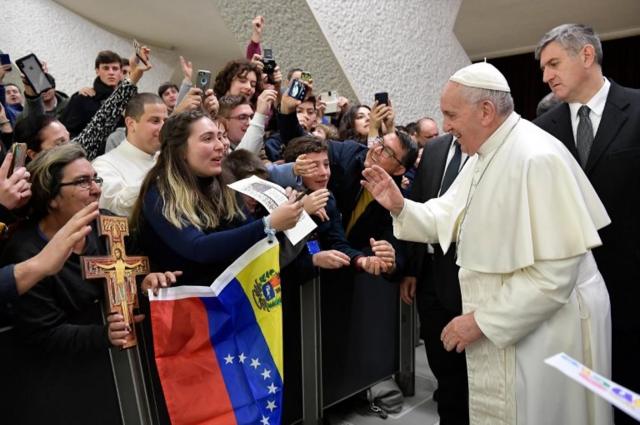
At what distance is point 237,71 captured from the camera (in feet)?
12.3

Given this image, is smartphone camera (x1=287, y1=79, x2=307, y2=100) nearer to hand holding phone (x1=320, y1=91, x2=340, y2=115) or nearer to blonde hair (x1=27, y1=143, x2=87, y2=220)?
blonde hair (x1=27, y1=143, x2=87, y2=220)

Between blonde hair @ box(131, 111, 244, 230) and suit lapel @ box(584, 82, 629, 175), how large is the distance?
5.62ft

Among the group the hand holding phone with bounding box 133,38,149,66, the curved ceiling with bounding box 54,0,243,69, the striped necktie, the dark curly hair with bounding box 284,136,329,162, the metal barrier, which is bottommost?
the metal barrier

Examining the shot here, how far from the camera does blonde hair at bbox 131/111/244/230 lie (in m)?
2.14

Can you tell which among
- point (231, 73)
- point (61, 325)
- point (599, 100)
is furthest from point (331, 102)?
point (61, 325)

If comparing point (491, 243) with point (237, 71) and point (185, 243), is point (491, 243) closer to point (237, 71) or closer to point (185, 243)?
point (185, 243)

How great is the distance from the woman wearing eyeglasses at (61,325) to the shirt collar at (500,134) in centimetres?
134

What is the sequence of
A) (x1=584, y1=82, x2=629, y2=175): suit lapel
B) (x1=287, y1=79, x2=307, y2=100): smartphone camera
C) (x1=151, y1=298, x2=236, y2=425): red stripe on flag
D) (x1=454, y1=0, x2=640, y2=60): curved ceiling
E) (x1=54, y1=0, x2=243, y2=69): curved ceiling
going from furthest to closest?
1. (x1=454, y1=0, x2=640, y2=60): curved ceiling
2. (x1=54, y1=0, x2=243, y2=69): curved ceiling
3. (x1=287, y1=79, x2=307, y2=100): smartphone camera
4. (x1=584, y1=82, x2=629, y2=175): suit lapel
5. (x1=151, y1=298, x2=236, y2=425): red stripe on flag

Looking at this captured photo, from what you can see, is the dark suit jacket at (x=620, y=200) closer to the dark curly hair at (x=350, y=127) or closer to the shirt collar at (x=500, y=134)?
the shirt collar at (x=500, y=134)

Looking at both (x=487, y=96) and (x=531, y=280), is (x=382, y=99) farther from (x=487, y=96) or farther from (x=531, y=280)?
(x=531, y=280)

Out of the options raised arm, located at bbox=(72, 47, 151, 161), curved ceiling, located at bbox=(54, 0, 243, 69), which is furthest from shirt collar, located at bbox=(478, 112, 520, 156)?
curved ceiling, located at bbox=(54, 0, 243, 69)

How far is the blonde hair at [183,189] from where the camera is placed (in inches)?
84.1

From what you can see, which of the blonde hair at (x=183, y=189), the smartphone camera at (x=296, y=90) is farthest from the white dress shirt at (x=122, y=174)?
the smartphone camera at (x=296, y=90)

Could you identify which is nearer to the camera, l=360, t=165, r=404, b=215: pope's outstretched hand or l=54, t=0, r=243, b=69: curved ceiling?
l=360, t=165, r=404, b=215: pope's outstretched hand
